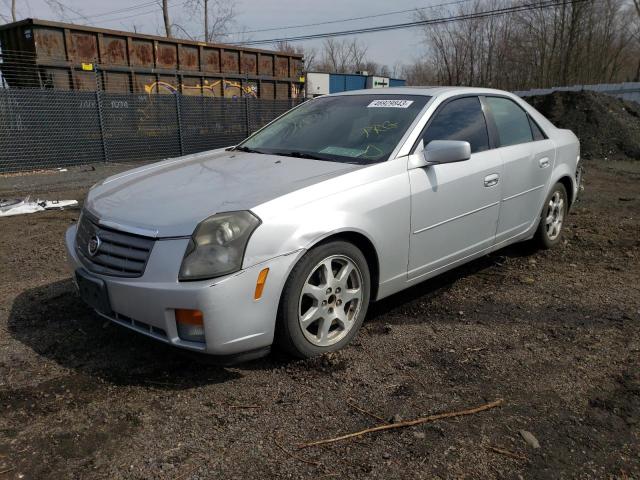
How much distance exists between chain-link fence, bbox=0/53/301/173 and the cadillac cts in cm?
813

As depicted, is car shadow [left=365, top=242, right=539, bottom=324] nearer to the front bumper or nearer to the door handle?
the door handle

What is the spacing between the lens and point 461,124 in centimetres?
386

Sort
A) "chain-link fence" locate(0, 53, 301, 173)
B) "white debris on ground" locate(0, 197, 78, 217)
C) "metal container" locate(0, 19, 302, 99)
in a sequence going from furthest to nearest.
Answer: "metal container" locate(0, 19, 302, 99) < "chain-link fence" locate(0, 53, 301, 173) < "white debris on ground" locate(0, 197, 78, 217)

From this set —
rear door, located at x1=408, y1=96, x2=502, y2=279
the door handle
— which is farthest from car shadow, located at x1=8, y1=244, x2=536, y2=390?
the door handle

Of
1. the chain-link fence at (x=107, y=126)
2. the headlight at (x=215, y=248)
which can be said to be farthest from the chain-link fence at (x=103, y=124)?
the headlight at (x=215, y=248)

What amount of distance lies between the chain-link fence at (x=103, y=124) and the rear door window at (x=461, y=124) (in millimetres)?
9582

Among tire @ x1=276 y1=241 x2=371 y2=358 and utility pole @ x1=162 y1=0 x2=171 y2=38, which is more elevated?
utility pole @ x1=162 y1=0 x2=171 y2=38

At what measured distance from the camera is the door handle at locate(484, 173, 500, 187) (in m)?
3.83

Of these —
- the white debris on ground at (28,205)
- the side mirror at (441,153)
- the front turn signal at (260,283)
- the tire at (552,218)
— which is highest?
the side mirror at (441,153)

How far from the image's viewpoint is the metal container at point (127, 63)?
432 inches

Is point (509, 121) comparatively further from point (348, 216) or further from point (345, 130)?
point (348, 216)

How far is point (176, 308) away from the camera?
245cm

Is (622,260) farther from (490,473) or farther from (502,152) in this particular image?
(490,473)

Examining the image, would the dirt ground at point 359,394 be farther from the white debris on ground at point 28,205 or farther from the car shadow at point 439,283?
the white debris on ground at point 28,205
